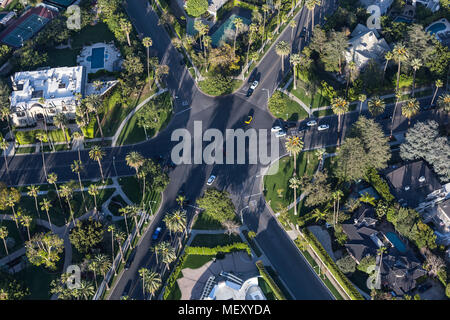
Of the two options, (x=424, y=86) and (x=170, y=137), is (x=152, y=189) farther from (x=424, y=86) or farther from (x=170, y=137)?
(x=424, y=86)

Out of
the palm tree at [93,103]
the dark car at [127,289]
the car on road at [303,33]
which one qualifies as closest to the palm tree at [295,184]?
the dark car at [127,289]

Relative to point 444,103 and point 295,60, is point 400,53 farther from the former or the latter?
point 295,60

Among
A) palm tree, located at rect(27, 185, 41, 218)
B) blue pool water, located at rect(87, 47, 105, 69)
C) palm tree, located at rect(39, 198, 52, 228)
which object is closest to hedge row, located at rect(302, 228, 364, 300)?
palm tree, located at rect(39, 198, 52, 228)

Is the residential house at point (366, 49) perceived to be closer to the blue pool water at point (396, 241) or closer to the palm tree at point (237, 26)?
the palm tree at point (237, 26)

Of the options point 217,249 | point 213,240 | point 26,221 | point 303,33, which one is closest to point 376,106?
point 303,33

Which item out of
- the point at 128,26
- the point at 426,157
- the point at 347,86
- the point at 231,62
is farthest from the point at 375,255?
the point at 128,26

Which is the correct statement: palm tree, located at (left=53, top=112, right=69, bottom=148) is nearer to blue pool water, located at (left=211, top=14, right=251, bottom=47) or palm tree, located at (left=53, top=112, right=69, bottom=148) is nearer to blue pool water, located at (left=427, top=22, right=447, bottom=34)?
blue pool water, located at (left=211, top=14, right=251, bottom=47)
